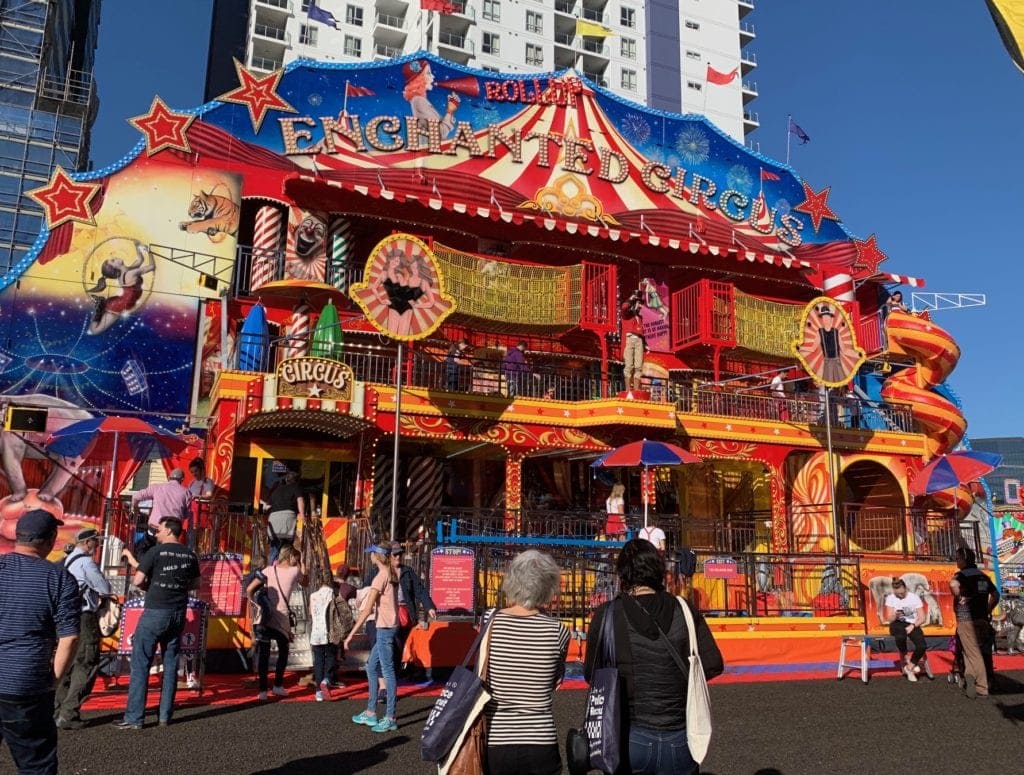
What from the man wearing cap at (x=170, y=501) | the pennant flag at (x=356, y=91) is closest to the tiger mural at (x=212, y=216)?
the pennant flag at (x=356, y=91)

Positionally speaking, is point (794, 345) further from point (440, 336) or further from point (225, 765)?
point (225, 765)

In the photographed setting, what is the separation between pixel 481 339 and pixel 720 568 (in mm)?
9563

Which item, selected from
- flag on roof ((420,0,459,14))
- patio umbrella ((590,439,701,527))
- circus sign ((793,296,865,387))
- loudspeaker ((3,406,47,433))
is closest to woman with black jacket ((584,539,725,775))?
patio umbrella ((590,439,701,527))

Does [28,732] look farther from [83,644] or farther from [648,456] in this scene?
[648,456]

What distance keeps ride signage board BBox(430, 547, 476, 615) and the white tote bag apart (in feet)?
27.9

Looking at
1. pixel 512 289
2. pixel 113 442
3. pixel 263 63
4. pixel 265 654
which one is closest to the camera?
pixel 265 654

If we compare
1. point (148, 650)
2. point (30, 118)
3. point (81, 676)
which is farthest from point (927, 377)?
point (30, 118)

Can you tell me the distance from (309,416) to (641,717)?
13.2 metres

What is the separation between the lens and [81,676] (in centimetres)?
836

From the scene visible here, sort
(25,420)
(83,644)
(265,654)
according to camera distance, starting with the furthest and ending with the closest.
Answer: (25,420), (265,654), (83,644)

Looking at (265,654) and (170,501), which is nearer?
(265,654)

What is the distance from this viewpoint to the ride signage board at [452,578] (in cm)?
1237

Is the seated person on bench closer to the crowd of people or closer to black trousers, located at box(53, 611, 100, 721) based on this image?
the crowd of people

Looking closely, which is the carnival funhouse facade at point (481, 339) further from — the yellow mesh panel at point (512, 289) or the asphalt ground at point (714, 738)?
the asphalt ground at point (714, 738)
